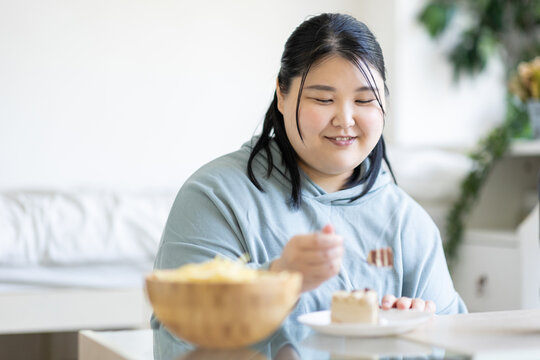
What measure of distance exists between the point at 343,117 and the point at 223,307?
21.0 inches

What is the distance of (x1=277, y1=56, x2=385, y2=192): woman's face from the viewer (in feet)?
3.78

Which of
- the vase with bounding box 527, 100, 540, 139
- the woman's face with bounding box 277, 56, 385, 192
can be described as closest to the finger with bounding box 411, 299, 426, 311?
the woman's face with bounding box 277, 56, 385, 192

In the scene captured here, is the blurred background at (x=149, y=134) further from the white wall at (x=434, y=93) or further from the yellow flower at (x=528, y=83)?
the yellow flower at (x=528, y=83)

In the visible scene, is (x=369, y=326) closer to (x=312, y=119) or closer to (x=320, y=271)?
(x=320, y=271)

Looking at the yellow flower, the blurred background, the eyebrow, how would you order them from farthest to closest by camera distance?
the yellow flower < the blurred background < the eyebrow

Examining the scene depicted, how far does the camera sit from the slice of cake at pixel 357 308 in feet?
2.87

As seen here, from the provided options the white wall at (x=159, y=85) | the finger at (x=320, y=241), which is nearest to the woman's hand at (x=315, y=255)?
the finger at (x=320, y=241)

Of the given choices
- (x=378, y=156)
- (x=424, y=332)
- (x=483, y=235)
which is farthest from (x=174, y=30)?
(x=424, y=332)

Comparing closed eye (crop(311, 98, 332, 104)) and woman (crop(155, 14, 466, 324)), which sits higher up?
closed eye (crop(311, 98, 332, 104))

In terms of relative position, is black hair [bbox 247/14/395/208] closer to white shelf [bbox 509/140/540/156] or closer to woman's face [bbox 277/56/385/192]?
woman's face [bbox 277/56/385/192]

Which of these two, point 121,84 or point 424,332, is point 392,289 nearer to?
point 424,332

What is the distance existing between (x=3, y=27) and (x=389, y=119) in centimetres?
189

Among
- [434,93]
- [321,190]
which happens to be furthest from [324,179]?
[434,93]

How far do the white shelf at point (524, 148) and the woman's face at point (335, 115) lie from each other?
151cm
